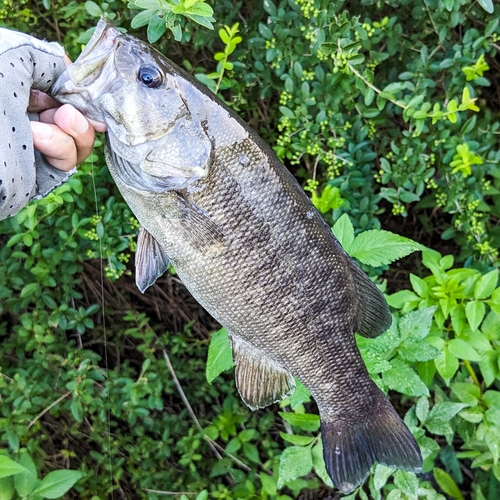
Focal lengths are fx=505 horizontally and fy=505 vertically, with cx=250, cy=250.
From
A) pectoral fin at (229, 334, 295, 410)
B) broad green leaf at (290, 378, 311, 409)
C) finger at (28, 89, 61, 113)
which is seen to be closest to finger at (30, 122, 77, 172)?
finger at (28, 89, 61, 113)

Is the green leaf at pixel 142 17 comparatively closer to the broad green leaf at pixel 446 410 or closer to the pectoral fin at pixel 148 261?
the pectoral fin at pixel 148 261

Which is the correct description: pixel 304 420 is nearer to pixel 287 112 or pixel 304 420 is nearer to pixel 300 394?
pixel 300 394

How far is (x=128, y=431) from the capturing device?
8.43 feet

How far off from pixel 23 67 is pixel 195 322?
1693 millimetres

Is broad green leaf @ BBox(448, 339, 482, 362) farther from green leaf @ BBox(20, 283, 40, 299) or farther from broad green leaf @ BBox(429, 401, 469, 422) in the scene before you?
green leaf @ BBox(20, 283, 40, 299)

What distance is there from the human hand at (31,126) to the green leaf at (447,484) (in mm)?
1901

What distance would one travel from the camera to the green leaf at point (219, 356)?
1.58 m

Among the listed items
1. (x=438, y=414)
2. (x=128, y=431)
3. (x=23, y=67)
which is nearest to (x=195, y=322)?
(x=128, y=431)

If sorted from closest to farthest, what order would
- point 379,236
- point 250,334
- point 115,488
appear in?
point 250,334, point 379,236, point 115,488

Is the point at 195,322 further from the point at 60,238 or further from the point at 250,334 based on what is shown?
the point at 250,334

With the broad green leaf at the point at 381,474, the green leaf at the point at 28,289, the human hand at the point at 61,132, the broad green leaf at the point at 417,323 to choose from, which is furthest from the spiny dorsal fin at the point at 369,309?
the green leaf at the point at 28,289

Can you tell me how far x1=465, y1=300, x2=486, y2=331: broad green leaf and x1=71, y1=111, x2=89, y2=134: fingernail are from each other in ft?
4.18

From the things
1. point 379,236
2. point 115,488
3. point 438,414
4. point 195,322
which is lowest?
point 115,488

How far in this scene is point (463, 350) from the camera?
1.63 m
